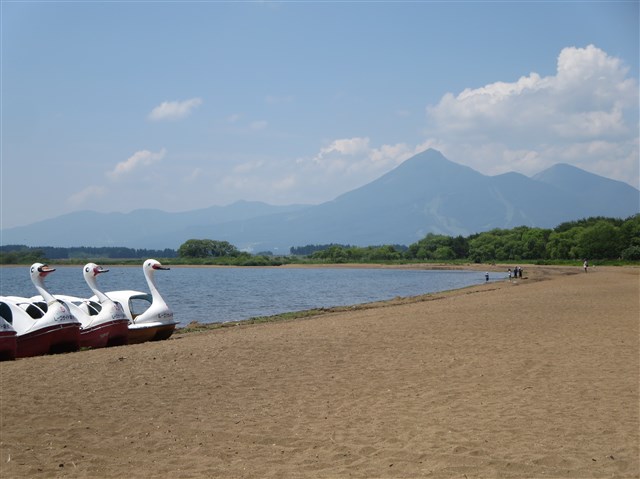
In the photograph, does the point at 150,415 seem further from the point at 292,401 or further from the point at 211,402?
the point at 292,401

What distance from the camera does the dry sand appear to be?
7324mm

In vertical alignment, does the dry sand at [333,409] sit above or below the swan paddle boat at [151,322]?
below

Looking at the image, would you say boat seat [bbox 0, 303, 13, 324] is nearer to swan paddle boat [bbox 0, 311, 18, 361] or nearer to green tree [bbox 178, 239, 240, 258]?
swan paddle boat [bbox 0, 311, 18, 361]

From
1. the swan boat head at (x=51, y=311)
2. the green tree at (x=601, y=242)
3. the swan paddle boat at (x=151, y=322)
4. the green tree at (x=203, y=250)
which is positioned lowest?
the swan paddle boat at (x=151, y=322)

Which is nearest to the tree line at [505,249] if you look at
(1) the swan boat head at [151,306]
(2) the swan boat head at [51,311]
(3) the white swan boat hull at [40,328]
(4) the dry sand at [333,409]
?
(1) the swan boat head at [151,306]

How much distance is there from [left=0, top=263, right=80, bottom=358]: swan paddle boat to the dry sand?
1.77 metres

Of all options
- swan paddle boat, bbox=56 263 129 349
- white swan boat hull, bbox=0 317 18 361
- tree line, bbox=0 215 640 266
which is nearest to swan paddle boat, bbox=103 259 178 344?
swan paddle boat, bbox=56 263 129 349

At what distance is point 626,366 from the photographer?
1222 cm

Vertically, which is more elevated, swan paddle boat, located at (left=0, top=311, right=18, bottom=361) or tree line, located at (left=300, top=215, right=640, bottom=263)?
tree line, located at (left=300, top=215, right=640, bottom=263)

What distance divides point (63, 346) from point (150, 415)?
9.15 m

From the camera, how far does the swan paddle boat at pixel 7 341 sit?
50.8ft

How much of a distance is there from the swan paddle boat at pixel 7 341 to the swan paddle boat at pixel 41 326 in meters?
0.92

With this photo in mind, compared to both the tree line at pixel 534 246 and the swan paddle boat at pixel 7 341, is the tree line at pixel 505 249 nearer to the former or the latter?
the tree line at pixel 534 246

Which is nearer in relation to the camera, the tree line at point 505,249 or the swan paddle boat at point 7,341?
the swan paddle boat at point 7,341
